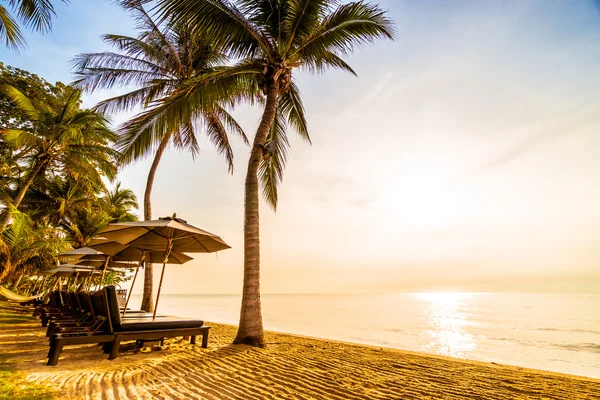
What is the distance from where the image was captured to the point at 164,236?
6281 mm

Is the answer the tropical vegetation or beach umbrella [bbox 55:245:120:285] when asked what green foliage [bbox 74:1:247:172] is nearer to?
the tropical vegetation

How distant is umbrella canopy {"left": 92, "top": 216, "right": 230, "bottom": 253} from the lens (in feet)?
18.1

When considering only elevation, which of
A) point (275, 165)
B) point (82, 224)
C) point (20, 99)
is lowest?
point (82, 224)

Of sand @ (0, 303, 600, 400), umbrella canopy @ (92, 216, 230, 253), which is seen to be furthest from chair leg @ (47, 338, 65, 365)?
umbrella canopy @ (92, 216, 230, 253)

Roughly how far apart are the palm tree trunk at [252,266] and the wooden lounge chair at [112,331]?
1.23 meters

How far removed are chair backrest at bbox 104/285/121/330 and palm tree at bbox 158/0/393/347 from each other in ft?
8.10

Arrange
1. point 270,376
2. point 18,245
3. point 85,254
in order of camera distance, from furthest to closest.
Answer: point 18,245, point 85,254, point 270,376

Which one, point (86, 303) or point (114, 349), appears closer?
point (114, 349)

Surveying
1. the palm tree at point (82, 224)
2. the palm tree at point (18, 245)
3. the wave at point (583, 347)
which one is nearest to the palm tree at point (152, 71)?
the palm tree at point (18, 245)

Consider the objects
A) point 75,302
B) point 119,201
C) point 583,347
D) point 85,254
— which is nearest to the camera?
point 75,302

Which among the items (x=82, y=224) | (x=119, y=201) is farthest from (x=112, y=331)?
(x=119, y=201)

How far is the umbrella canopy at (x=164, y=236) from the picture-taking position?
18.1 feet

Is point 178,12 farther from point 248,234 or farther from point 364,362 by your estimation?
point 364,362

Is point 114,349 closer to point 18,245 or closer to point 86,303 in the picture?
point 86,303
